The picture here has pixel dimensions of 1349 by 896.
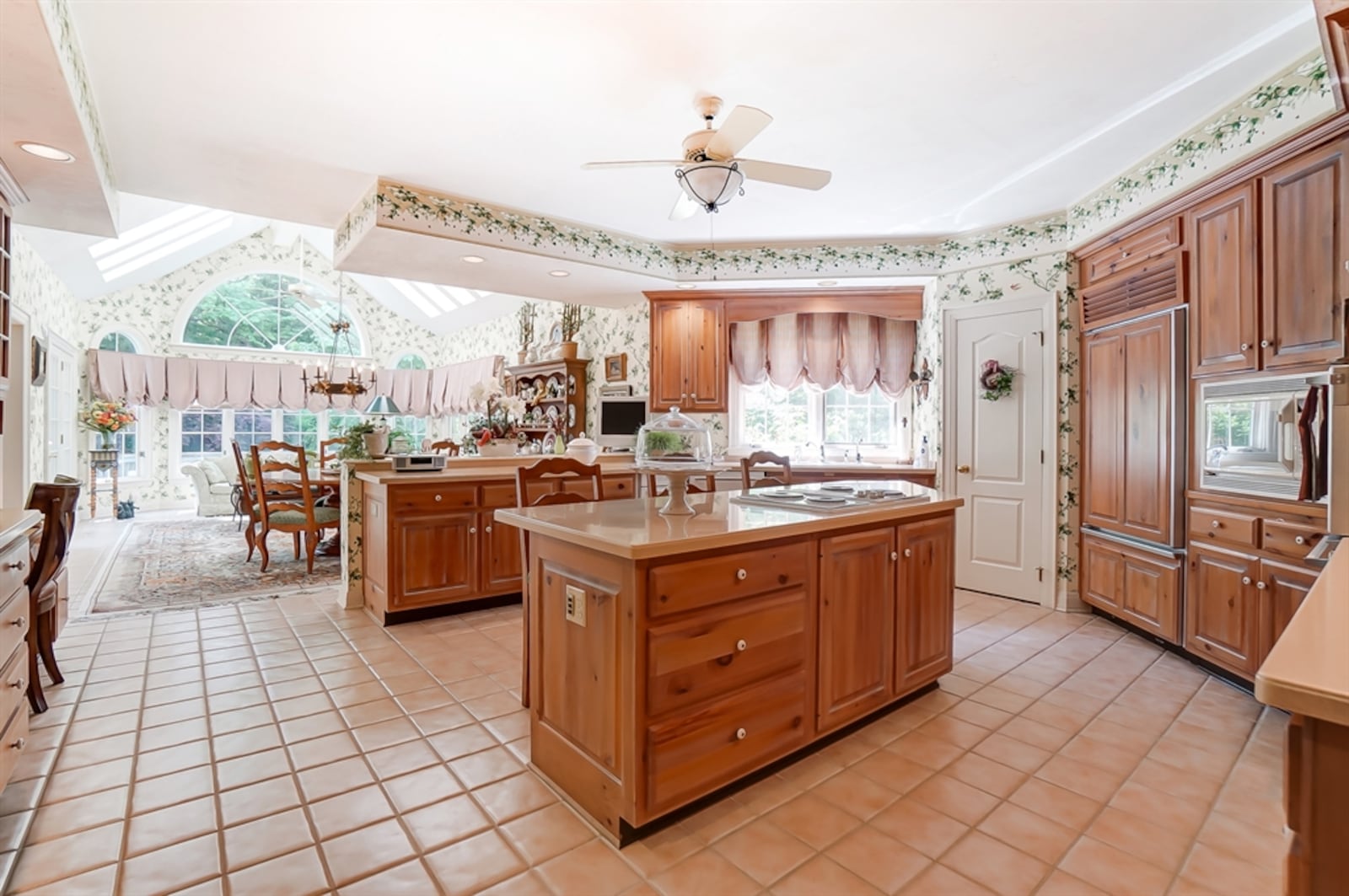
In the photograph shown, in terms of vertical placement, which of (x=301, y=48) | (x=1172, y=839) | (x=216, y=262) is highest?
(x=216, y=262)

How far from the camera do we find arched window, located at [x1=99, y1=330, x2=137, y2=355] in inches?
335

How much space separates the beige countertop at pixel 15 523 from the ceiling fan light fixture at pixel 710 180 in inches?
102

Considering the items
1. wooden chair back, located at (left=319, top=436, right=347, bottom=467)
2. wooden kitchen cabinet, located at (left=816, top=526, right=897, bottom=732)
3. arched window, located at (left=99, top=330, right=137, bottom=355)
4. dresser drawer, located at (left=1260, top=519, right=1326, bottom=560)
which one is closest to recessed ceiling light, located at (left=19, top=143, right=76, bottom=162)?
wooden chair back, located at (left=319, top=436, right=347, bottom=467)

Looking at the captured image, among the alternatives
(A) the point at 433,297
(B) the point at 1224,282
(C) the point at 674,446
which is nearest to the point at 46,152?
(C) the point at 674,446

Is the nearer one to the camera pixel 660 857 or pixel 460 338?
pixel 660 857

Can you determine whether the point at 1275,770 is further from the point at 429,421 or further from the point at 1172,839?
the point at 429,421

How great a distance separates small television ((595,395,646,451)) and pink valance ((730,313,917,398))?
1.04m

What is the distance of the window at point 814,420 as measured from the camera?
5.63m

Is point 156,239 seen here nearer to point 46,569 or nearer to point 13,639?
point 46,569

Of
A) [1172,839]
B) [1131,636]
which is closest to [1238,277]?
[1131,636]

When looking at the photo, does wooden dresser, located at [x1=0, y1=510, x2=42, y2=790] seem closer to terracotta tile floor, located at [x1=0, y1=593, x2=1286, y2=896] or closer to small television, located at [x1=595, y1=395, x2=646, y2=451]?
terracotta tile floor, located at [x1=0, y1=593, x2=1286, y2=896]

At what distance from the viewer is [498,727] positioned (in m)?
2.44

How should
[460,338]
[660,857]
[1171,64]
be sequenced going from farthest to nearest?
[460,338]
[1171,64]
[660,857]

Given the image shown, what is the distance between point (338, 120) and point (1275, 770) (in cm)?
474
